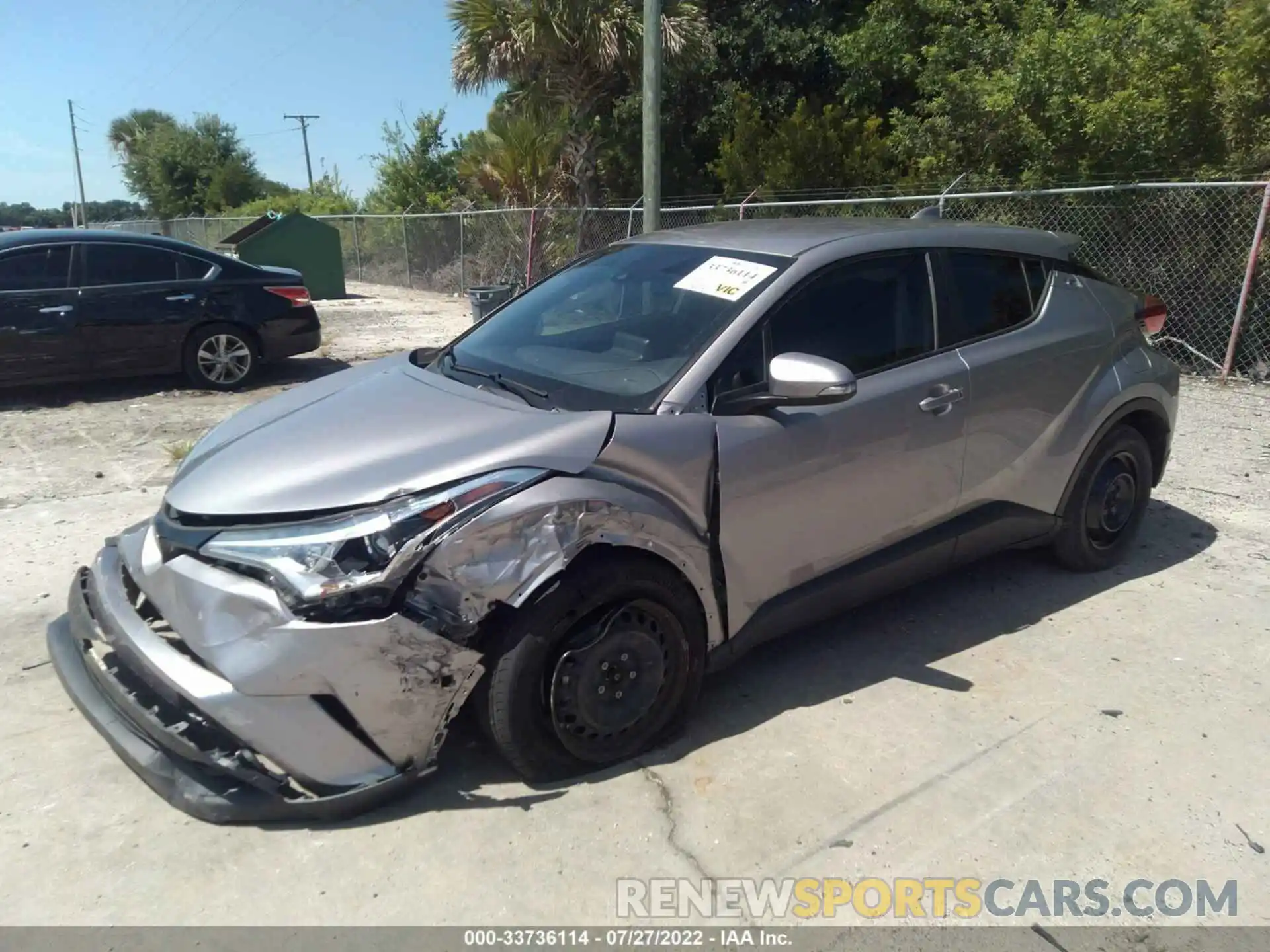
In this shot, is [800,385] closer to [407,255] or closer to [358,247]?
[407,255]

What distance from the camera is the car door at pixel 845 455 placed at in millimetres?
3197

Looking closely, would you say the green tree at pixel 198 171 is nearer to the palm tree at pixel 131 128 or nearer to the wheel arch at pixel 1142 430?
the palm tree at pixel 131 128

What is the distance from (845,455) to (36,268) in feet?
25.0

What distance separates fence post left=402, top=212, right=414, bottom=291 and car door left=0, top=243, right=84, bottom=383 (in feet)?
45.9

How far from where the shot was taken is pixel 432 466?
108 inches

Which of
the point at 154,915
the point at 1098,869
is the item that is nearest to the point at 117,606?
the point at 154,915

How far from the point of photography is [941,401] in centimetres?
368

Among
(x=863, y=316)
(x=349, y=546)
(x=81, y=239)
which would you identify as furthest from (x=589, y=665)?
(x=81, y=239)

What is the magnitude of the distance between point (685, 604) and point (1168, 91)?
9362mm

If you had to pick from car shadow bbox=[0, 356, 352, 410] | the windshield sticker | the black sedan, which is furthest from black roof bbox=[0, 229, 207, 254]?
the windshield sticker

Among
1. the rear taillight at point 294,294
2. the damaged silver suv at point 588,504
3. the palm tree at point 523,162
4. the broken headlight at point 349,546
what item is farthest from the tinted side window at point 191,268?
the palm tree at point 523,162

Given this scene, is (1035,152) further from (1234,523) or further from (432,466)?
(432,466)

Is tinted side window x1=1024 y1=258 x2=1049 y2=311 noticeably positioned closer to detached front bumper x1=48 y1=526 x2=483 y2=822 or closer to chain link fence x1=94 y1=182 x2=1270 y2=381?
chain link fence x1=94 y1=182 x2=1270 y2=381

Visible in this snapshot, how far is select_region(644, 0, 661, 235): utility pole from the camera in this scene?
867 cm
